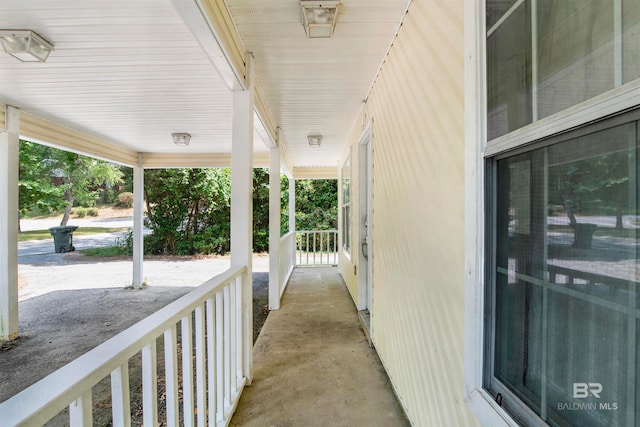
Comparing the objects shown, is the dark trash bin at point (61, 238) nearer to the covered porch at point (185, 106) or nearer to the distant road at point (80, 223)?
the distant road at point (80, 223)

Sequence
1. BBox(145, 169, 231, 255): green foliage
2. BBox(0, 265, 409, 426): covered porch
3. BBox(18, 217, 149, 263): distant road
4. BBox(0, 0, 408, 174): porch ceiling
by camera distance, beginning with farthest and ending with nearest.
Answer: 1. BBox(18, 217, 149, 263): distant road
2. BBox(145, 169, 231, 255): green foliage
3. BBox(0, 0, 408, 174): porch ceiling
4. BBox(0, 265, 409, 426): covered porch

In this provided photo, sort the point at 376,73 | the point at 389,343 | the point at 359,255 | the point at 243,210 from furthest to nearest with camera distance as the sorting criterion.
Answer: the point at 359,255 < the point at 376,73 < the point at 389,343 < the point at 243,210

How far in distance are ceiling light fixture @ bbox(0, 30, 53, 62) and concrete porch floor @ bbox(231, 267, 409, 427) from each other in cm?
291

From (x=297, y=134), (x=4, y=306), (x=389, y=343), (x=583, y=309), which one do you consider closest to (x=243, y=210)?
(x=389, y=343)

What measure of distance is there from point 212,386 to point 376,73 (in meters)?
2.65

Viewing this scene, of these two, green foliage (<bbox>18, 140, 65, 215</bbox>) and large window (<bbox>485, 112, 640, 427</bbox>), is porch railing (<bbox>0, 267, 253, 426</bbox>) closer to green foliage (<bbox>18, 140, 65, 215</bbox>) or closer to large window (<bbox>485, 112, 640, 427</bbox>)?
large window (<bbox>485, 112, 640, 427</bbox>)

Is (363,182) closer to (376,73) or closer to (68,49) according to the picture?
(376,73)

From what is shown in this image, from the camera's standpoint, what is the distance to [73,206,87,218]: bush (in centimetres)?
1443

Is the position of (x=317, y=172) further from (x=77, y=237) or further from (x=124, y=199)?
(x=124, y=199)

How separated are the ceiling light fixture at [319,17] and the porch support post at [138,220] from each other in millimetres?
5685

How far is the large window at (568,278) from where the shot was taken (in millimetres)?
539

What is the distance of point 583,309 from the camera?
63 centimetres

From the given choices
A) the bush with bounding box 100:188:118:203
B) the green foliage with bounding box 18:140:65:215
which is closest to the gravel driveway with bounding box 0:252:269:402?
the green foliage with bounding box 18:140:65:215

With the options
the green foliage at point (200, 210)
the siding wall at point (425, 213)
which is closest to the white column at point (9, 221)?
the siding wall at point (425, 213)
